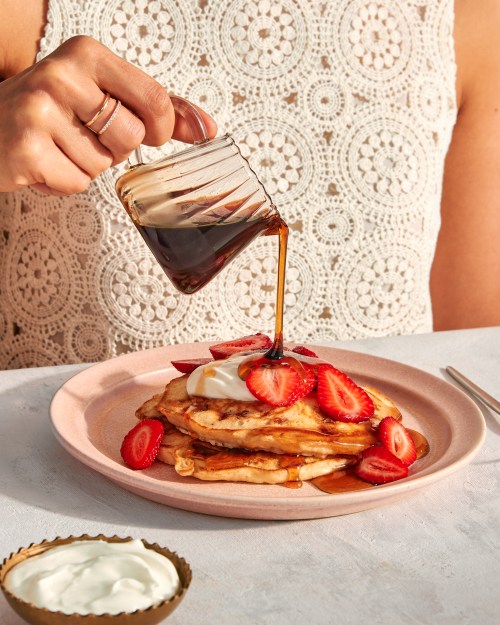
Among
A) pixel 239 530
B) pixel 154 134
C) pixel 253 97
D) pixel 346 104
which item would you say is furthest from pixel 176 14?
pixel 239 530

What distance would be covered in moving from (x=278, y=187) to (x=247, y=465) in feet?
4.37

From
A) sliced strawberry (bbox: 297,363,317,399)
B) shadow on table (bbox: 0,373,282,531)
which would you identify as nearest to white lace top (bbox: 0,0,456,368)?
shadow on table (bbox: 0,373,282,531)

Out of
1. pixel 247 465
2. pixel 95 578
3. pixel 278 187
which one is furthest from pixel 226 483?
pixel 278 187

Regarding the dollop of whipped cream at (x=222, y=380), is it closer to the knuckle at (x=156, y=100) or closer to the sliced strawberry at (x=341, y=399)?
the sliced strawberry at (x=341, y=399)

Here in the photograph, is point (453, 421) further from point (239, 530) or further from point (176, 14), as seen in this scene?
point (176, 14)

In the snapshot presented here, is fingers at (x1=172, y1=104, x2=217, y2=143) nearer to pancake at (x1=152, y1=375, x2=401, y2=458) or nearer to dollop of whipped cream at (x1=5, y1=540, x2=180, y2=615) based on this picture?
pancake at (x1=152, y1=375, x2=401, y2=458)

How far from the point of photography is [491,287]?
2623 millimetres

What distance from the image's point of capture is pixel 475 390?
1482 millimetres

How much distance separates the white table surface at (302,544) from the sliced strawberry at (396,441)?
0.07m

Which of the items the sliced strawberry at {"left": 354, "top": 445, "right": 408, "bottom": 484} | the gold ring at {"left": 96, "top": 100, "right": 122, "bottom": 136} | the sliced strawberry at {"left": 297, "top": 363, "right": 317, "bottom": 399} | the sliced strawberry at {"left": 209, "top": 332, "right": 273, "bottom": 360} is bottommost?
the sliced strawberry at {"left": 354, "top": 445, "right": 408, "bottom": 484}

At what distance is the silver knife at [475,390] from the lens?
55.2 inches

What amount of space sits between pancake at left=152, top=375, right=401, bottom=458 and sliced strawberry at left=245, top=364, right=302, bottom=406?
0.06 ft

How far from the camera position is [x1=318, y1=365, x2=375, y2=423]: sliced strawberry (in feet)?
3.94

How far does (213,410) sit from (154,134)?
0.50 meters
